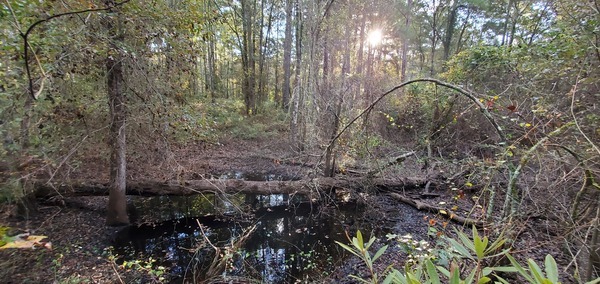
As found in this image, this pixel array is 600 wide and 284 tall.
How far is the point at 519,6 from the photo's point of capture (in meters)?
13.3

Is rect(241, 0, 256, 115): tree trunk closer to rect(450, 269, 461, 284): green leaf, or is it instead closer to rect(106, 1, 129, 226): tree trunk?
rect(106, 1, 129, 226): tree trunk

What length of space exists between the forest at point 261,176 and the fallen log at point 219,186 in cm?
4

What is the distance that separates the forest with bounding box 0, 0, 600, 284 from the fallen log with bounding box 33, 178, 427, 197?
0.15 ft

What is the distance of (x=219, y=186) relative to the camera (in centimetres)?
592

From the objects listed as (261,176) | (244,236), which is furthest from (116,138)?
(261,176)

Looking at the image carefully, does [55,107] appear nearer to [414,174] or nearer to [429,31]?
[414,174]

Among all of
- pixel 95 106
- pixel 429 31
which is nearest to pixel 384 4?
pixel 429 31

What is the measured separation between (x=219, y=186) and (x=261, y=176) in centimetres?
315

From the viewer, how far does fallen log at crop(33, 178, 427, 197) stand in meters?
5.53

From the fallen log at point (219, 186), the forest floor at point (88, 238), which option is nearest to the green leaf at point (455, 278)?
the forest floor at point (88, 238)

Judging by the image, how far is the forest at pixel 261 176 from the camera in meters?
2.30

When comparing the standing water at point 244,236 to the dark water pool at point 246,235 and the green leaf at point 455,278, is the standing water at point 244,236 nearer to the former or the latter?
the dark water pool at point 246,235

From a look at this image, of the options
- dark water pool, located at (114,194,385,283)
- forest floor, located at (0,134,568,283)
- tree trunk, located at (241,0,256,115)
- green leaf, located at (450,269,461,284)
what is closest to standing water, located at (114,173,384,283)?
dark water pool, located at (114,194,385,283)

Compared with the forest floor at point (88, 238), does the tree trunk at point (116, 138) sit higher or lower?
higher
